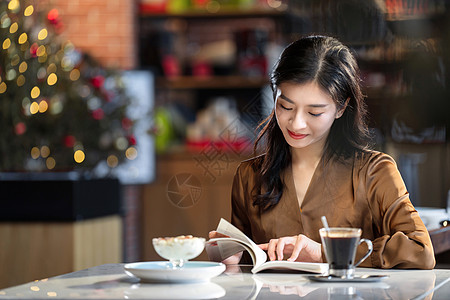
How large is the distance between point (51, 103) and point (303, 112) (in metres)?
2.56

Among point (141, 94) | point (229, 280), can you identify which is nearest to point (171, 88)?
point (141, 94)

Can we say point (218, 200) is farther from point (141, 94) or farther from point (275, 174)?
point (275, 174)

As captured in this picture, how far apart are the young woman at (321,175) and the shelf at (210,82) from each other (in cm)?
280

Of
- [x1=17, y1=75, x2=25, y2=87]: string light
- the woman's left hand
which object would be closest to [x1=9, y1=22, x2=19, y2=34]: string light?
[x1=17, y1=75, x2=25, y2=87]: string light

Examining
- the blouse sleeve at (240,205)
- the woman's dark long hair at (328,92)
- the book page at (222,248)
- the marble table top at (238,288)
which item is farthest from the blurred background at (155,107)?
the marble table top at (238,288)

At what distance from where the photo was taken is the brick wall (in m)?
4.96

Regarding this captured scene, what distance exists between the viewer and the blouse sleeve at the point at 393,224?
172 cm

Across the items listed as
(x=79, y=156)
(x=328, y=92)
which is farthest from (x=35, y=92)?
(x=328, y=92)

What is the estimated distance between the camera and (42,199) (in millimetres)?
3361

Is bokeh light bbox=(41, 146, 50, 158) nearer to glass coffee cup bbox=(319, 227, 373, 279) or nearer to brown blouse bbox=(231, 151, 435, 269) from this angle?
brown blouse bbox=(231, 151, 435, 269)

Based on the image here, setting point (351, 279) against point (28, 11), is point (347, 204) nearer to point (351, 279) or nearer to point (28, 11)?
point (351, 279)

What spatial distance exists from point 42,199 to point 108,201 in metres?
0.38

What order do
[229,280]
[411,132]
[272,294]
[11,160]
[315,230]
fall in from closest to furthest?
[272,294] → [229,280] → [315,230] → [11,160] → [411,132]

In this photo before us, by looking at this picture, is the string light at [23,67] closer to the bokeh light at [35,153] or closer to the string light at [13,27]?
the string light at [13,27]
